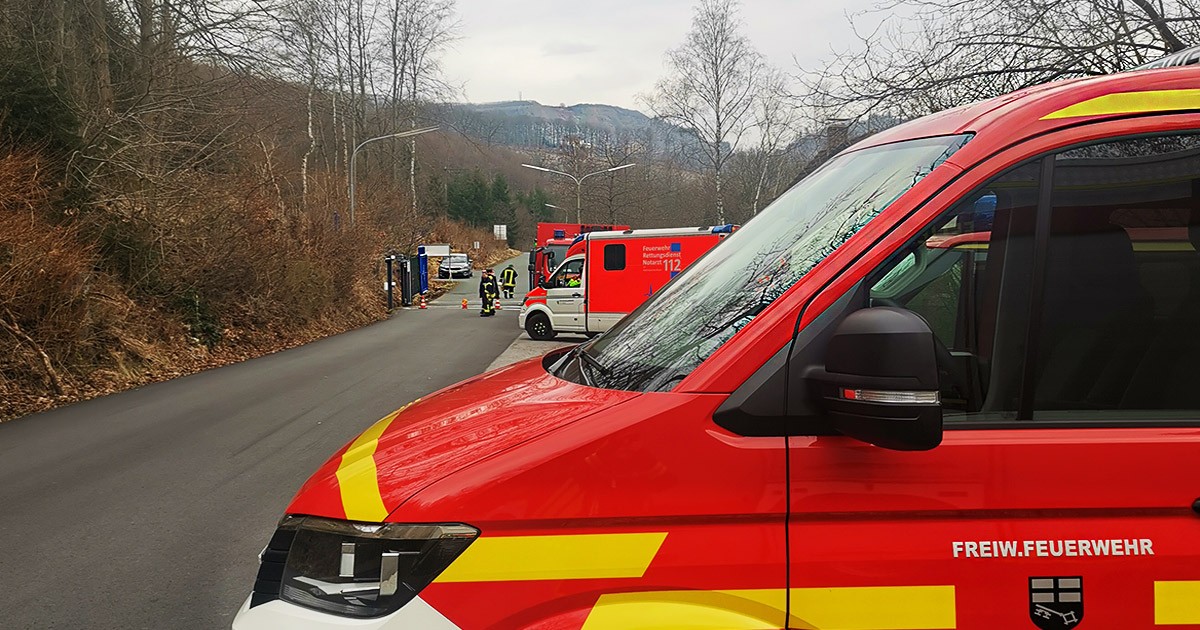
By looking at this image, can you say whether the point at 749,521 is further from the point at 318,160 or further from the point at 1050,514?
the point at 318,160

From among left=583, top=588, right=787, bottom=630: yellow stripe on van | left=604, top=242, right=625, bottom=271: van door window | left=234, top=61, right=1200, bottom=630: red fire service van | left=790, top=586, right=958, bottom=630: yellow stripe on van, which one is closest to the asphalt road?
left=234, top=61, right=1200, bottom=630: red fire service van

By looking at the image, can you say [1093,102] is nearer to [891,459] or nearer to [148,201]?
[891,459]

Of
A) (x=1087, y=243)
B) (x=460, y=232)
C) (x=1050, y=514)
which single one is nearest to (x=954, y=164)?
(x=1087, y=243)

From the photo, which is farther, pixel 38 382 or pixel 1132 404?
pixel 38 382

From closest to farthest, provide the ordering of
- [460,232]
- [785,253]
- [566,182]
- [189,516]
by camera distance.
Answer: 1. [785,253]
2. [189,516]
3. [566,182]
4. [460,232]

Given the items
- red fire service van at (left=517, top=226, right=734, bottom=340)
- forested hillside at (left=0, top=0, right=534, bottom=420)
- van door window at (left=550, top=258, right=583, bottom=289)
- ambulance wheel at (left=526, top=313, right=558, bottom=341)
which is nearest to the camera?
forested hillside at (left=0, top=0, right=534, bottom=420)

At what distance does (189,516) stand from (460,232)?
66.5 metres

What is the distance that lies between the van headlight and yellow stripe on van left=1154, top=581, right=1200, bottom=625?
55.4 inches

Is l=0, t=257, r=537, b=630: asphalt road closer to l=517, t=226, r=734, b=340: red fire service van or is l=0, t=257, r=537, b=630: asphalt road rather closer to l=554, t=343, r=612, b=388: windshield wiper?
l=554, t=343, r=612, b=388: windshield wiper

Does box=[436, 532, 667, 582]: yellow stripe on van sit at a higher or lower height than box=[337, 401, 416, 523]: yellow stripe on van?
lower

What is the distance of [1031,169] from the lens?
1.72m

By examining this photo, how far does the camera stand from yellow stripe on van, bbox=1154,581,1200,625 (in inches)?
61.6

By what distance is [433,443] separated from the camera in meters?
1.87

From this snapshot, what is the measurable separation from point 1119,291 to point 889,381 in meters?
0.74
